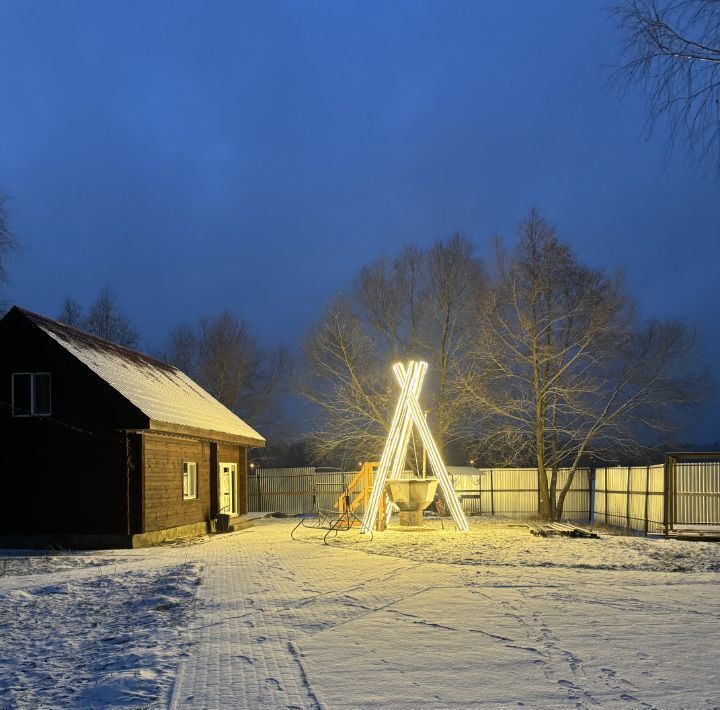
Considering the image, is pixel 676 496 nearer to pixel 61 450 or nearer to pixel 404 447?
pixel 404 447

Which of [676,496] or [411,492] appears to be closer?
[411,492]

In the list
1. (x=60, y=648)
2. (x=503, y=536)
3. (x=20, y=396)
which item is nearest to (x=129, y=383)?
(x=20, y=396)

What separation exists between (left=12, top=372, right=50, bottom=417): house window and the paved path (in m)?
7.65

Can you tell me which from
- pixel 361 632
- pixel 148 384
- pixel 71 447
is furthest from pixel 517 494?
pixel 361 632

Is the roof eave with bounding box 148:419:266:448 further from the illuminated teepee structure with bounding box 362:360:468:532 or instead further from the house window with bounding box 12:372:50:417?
the illuminated teepee structure with bounding box 362:360:468:532

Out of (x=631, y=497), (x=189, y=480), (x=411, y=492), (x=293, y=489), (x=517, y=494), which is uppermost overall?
(x=189, y=480)

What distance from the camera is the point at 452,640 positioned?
7.50m

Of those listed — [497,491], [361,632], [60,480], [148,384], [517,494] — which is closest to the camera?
[361,632]

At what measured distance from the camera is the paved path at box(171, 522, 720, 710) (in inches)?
229

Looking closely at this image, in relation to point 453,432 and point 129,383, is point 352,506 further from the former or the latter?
point 453,432

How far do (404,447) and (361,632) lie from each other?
14070 millimetres

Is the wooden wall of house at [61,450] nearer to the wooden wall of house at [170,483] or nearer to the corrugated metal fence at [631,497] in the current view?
the wooden wall of house at [170,483]

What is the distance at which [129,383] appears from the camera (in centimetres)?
1870

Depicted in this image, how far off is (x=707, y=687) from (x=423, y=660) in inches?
92.9
